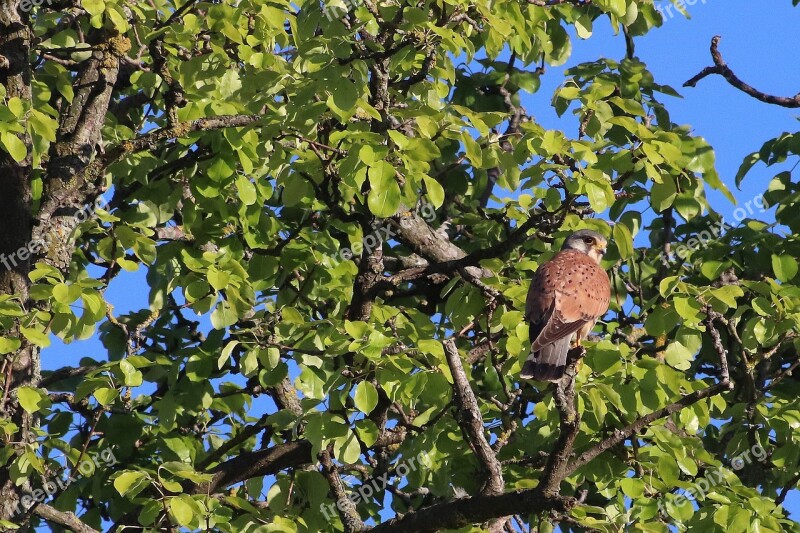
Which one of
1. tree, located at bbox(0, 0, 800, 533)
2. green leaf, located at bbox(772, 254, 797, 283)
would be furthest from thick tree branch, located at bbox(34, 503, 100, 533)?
green leaf, located at bbox(772, 254, 797, 283)

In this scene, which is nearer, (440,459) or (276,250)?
(440,459)

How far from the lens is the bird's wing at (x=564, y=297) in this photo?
4621mm

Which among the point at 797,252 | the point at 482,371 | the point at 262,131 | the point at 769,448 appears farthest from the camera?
the point at 482,371

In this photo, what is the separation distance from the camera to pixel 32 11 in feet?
18.1

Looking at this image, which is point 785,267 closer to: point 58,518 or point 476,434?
point 476,434

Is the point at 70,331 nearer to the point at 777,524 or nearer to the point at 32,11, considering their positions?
the point at 32,11

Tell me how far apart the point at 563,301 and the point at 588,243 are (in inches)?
29.3

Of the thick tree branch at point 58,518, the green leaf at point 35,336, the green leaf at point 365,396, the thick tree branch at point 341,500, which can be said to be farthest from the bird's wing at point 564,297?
the thick tree branch at point 58,518

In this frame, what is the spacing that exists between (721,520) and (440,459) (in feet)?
4.28

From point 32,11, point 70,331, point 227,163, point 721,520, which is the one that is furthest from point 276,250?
point 721,520

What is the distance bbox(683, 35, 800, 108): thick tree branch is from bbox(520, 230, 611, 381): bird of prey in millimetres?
1356

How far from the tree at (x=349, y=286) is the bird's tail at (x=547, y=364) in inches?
3.5

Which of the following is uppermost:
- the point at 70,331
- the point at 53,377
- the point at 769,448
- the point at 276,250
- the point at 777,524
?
the point at 276,250

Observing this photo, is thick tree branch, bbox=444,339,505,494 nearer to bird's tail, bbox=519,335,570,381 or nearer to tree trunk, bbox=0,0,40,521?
bird's tail, bbox=519,335,570,381
